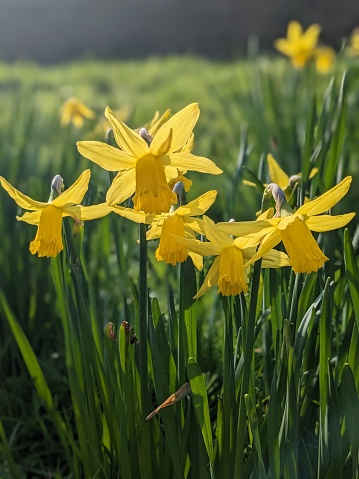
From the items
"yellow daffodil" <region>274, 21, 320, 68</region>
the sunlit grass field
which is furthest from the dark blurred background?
the sunlit grass field

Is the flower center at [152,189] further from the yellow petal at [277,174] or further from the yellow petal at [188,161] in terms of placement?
the yellow petal at [277,174]

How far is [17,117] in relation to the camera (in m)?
2.12

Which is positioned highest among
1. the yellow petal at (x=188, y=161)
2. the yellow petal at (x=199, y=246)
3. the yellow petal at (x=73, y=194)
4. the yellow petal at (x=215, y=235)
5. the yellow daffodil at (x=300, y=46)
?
the yellow daffodil at (x=300, y=46)

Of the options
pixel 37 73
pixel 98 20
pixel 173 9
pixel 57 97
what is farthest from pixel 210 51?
pixel 57 97

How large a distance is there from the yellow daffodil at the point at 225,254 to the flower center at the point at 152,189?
0.13ft

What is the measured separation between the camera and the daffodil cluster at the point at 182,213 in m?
0.67

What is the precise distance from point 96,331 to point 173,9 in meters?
6.25

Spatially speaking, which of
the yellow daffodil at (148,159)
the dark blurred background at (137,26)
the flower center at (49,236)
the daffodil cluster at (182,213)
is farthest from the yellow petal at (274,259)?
the dark blurred background at (137,26)

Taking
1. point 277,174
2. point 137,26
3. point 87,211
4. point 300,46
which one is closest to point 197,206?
point 87,211

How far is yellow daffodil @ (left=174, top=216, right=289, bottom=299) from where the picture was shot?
0.68 metres

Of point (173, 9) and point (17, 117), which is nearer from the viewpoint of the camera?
point (17, 117)

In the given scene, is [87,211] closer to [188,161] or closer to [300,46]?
[188,161]

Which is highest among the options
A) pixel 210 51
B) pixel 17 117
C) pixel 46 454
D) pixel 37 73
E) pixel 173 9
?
pixel 173 9

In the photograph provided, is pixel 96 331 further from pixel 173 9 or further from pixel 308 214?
pixel 173 9
